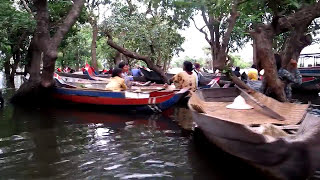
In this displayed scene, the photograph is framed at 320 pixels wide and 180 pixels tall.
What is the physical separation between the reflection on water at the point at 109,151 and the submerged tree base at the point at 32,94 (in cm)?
227

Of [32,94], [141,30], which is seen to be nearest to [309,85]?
[141,30]

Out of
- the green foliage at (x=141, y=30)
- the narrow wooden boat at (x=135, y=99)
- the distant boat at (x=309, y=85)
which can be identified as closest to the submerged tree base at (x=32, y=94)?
the narrow wooden boat at (x=135, y=99)

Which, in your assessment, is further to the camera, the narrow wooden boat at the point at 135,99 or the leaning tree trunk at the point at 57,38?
the leaning tree trunk at the point at 57,38

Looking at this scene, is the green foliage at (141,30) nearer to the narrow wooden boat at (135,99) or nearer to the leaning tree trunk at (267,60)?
the narrow wooden boat at (135,99)

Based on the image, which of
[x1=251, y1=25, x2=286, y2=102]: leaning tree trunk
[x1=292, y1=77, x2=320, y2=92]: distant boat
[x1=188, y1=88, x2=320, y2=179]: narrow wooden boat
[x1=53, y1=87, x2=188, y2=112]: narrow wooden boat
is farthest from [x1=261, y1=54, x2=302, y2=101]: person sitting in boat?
[x1=292, y1=77, x2=320, y2=92]: distant boat

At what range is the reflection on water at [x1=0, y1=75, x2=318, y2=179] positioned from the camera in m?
5.27

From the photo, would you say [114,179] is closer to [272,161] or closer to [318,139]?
[272,161]

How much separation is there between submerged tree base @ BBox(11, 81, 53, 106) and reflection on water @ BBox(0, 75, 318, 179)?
2.27m

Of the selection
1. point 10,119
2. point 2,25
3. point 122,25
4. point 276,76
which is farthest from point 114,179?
point 122,25

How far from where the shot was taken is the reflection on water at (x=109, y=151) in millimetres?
5270

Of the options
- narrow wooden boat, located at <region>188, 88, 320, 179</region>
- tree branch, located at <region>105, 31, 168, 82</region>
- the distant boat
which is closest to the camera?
narrow wooden boat, located at <region>188, 88, 320, 179</region>

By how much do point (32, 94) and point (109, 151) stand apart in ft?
23.1

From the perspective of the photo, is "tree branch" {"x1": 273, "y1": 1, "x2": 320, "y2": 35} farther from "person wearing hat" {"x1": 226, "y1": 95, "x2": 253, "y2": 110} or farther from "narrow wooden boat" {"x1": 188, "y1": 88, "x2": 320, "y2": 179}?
"narrow wooden boat" {"x1": 188, "y1": 88, "x2": 320, "y2": 179}

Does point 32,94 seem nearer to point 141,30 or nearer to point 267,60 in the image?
point 267,60
